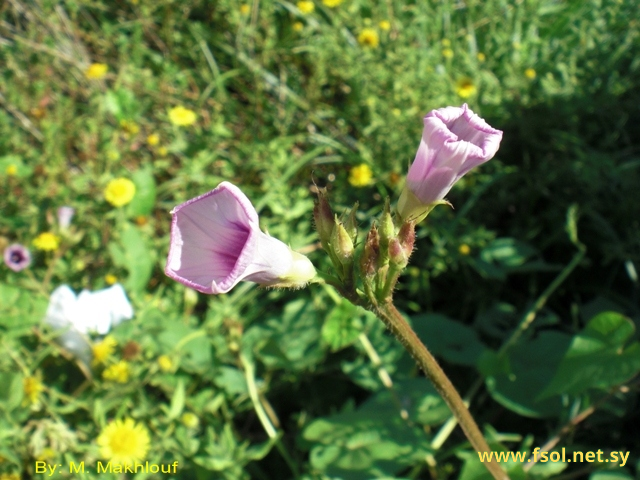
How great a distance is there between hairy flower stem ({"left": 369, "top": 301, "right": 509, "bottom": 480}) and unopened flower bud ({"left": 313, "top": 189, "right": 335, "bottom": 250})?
151 millimetres

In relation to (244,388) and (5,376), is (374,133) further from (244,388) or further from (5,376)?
(5,376)

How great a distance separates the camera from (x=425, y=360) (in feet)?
3.57

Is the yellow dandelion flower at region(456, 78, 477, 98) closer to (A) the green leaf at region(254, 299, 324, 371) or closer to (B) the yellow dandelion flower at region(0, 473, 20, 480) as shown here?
(A) the green leaf at region(254, 299, 324, 371)

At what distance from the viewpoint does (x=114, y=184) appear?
2504 mm

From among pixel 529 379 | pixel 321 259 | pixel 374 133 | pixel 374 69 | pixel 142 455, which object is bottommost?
pixel 142 455

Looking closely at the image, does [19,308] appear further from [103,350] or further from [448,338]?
[448,338]

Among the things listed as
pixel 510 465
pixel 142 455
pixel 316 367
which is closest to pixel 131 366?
pixel 142 455

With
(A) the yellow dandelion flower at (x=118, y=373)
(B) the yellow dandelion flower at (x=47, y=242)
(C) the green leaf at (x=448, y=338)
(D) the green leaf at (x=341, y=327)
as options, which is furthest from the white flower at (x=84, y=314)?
(C) the green leaf at (x=448, y=338)

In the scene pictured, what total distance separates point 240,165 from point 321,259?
0.77 meters

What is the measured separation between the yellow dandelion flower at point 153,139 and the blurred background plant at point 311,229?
3cm

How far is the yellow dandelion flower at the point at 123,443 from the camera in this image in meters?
1.75

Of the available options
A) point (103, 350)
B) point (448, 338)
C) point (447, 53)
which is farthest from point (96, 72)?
point (448, 338)

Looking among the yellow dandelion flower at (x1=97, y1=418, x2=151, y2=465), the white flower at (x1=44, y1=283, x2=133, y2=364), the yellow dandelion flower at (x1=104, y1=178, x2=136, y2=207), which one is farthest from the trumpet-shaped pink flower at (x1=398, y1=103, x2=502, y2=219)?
the yellow dandelion flower at (x1=104, y1=178, x2=136, y2=207)

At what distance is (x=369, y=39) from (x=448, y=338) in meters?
1.52
